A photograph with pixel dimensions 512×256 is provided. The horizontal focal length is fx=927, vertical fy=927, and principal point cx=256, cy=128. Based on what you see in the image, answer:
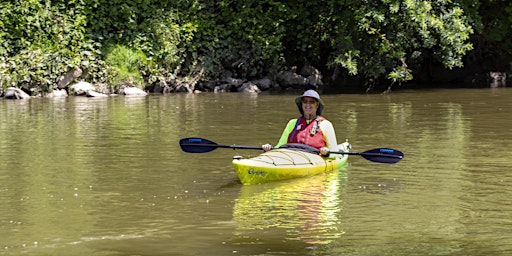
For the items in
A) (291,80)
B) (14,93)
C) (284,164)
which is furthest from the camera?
(291,80)

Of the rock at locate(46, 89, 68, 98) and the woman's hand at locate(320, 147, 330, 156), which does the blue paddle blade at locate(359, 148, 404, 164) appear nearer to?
the woman's hand at locate(320, 147, 330, 156)

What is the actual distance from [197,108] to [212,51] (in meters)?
5.93

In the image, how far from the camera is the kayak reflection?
7.42 metres

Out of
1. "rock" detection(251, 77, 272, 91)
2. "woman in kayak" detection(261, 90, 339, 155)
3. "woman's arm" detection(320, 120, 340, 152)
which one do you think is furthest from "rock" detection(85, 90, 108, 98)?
"woman's arm" detection(320, 120, 340, 152)

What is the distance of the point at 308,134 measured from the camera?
421 inches

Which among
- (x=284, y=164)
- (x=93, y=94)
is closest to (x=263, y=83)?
(x=93, y=94)

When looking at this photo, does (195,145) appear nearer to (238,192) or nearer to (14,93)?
(238,192)

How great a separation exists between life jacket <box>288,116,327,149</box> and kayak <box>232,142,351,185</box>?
6.8 inches

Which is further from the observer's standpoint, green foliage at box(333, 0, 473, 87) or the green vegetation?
the green vegetation

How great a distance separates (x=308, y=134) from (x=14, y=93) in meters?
12.4

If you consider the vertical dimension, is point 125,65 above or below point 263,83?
above

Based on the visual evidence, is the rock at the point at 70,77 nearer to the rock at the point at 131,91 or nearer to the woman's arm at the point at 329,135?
the rock at the point at 131,91

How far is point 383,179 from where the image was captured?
32.7 feet

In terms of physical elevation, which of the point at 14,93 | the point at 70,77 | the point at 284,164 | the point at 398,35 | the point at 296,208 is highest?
the point at 398,35
